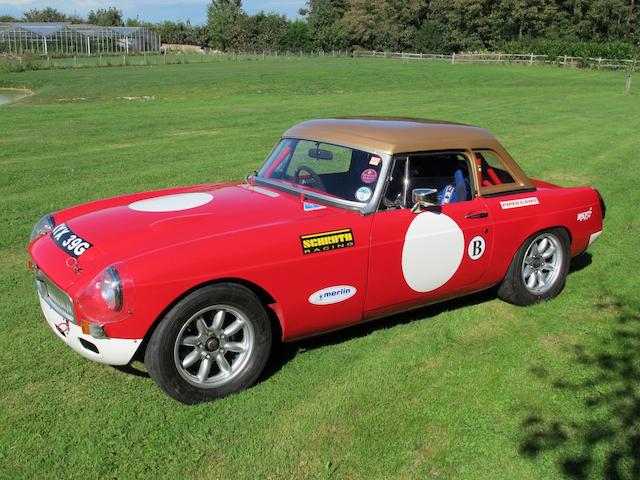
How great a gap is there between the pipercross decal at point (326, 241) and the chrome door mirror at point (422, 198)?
55cm

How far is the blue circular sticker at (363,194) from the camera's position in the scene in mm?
4129

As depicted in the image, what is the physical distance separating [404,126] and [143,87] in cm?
2724

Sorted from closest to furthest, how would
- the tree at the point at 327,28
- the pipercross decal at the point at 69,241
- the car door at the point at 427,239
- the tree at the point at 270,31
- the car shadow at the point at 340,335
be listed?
the pipercross decal at the point at 69,241
the car shadow at the point at 340,335
the car door at the point at 427,239
the tree at the point at 327,28
the tree at the point at 270,31

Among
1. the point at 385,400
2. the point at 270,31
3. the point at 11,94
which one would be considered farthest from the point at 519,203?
the point at 270,31

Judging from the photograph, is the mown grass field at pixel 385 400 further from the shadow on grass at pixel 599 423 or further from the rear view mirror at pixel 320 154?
the rear view mirror at pixel 320 154

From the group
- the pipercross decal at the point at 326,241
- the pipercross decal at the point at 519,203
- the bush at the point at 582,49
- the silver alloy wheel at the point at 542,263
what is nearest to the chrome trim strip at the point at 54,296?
the pipercross decal at the point at 326,241

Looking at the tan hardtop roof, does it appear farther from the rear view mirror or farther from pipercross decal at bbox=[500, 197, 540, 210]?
pipercross decal at bbox=[500, 197, 540, 210]

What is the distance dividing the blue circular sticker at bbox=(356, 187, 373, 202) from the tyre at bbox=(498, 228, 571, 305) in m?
1.60

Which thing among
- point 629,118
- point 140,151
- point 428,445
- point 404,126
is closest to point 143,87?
point 140,151

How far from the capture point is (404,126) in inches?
187

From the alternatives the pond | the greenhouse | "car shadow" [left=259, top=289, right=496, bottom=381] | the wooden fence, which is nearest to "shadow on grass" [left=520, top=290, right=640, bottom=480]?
"car shadow" [left=259, top=289, right=496, bottom=381]

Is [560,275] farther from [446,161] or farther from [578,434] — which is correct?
[578,434]

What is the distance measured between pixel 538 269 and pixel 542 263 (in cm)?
7

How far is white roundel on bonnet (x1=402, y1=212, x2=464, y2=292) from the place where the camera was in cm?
423
